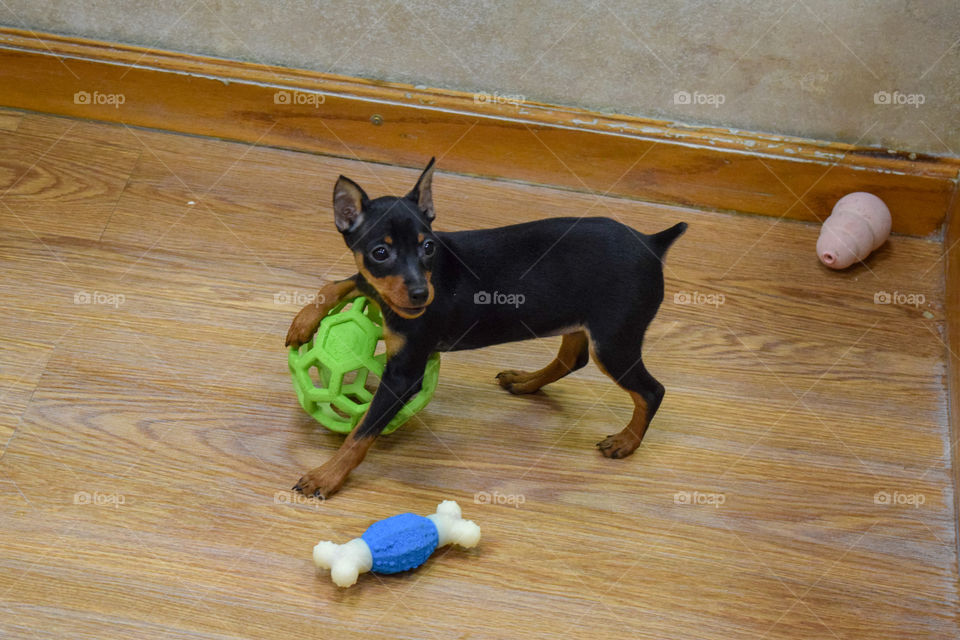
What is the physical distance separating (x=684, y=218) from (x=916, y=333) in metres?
0.75

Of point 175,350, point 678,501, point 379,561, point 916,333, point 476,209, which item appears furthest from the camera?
point 476,209

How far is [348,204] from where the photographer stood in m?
2.07

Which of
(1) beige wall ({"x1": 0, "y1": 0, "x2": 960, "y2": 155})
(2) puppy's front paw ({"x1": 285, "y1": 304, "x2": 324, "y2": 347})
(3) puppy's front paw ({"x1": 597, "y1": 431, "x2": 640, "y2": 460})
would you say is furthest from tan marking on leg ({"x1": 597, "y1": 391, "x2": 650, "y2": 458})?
(1) beige wall ({"x1": 0, "y1": 0, "x2": 960, "y2": 155})

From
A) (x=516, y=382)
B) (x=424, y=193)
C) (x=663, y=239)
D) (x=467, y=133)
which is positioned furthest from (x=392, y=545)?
(x=467, y=133)

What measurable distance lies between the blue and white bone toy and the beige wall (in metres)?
1.45

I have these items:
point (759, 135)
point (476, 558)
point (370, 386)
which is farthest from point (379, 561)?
point (759, 135)

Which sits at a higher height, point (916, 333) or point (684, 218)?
point (684, 218)

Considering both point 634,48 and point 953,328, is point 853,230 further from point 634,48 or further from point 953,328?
point 634,48

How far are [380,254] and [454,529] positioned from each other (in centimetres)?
61

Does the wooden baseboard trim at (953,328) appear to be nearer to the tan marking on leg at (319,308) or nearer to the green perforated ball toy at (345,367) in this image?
the green perforated ball toy at (345,367)

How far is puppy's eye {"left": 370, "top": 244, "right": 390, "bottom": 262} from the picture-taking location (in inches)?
80.7

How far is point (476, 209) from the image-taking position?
2975 mm

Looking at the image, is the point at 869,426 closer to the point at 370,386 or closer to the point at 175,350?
the point at 370,386

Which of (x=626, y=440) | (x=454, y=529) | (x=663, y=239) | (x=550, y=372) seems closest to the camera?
(x=454, y=529)
